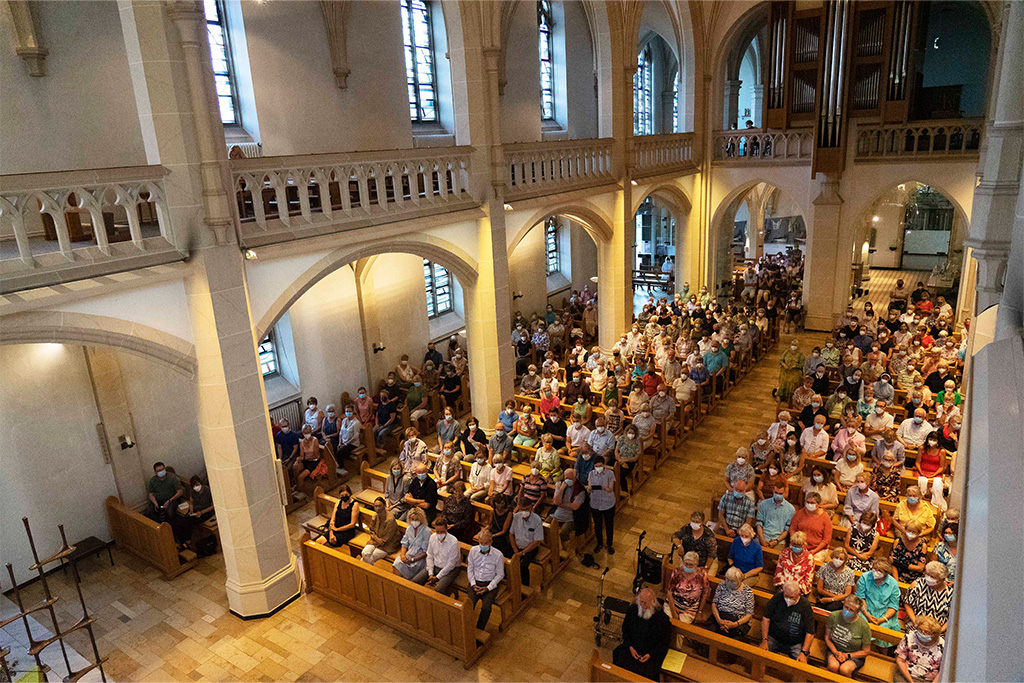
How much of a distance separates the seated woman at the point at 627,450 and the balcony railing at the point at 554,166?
4435 millimetres

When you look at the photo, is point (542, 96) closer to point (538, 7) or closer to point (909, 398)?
point (538, 7)

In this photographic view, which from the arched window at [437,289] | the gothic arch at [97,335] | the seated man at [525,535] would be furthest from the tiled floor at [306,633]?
the arched window at [437,289]

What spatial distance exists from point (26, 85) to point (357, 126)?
546 cm

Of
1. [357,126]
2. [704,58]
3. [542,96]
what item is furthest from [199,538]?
[704,58]

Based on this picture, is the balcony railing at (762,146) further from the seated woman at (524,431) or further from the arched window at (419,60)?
the seated woman at (524,431)

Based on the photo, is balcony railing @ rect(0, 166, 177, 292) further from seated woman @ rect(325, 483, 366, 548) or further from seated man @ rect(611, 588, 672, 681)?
seated man @ rect(611, 588, 672, 681)

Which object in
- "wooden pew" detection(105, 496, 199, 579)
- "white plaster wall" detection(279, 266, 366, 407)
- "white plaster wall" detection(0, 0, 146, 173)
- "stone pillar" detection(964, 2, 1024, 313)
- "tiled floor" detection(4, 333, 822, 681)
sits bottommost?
"tiled floor" detection(4, 333, 822, 681)

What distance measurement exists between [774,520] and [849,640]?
74.9 inches

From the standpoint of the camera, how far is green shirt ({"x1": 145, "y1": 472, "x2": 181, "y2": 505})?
977 centimetres

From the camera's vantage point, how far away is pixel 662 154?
1681cm

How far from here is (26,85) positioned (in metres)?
8.46

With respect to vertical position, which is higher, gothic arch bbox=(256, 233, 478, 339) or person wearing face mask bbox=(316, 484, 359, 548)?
gothic arch bbox=(256, 233, 478, 339)

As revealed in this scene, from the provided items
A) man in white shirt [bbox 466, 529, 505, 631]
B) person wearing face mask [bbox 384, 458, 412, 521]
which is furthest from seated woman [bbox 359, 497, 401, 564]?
man in white shirt [bbox 466, 529, 505, 631]

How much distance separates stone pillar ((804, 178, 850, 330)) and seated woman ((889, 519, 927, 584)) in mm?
11731
